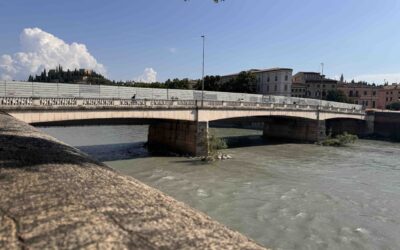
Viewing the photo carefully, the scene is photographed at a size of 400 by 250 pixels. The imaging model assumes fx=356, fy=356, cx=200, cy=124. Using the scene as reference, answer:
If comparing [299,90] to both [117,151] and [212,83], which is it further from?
[117,151]

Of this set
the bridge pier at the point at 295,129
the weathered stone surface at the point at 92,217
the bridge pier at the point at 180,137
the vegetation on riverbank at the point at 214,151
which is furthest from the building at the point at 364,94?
the weathered stone surface at the point at 92,217

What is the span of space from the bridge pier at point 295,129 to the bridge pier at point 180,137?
77.1 ft

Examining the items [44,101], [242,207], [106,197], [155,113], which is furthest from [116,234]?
[155,113]

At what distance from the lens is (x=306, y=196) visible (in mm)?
21391

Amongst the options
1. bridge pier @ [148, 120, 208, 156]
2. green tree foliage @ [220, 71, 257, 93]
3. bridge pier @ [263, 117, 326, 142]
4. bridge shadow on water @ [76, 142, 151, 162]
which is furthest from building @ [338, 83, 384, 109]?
bridge shadow on water @ [76, 142, 151, 162]

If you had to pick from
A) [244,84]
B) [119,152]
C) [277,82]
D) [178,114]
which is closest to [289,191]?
[178,114]

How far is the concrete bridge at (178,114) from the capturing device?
26.5m

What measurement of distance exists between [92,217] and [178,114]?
32.1 m

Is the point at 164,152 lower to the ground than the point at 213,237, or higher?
lower

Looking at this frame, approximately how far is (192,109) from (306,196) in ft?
60.3

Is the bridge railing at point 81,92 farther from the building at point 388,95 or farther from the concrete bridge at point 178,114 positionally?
the building at point 388,95

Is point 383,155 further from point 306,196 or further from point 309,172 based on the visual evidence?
point 306,196

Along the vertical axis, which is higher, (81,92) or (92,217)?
(81,92)

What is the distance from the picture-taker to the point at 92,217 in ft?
12.5
